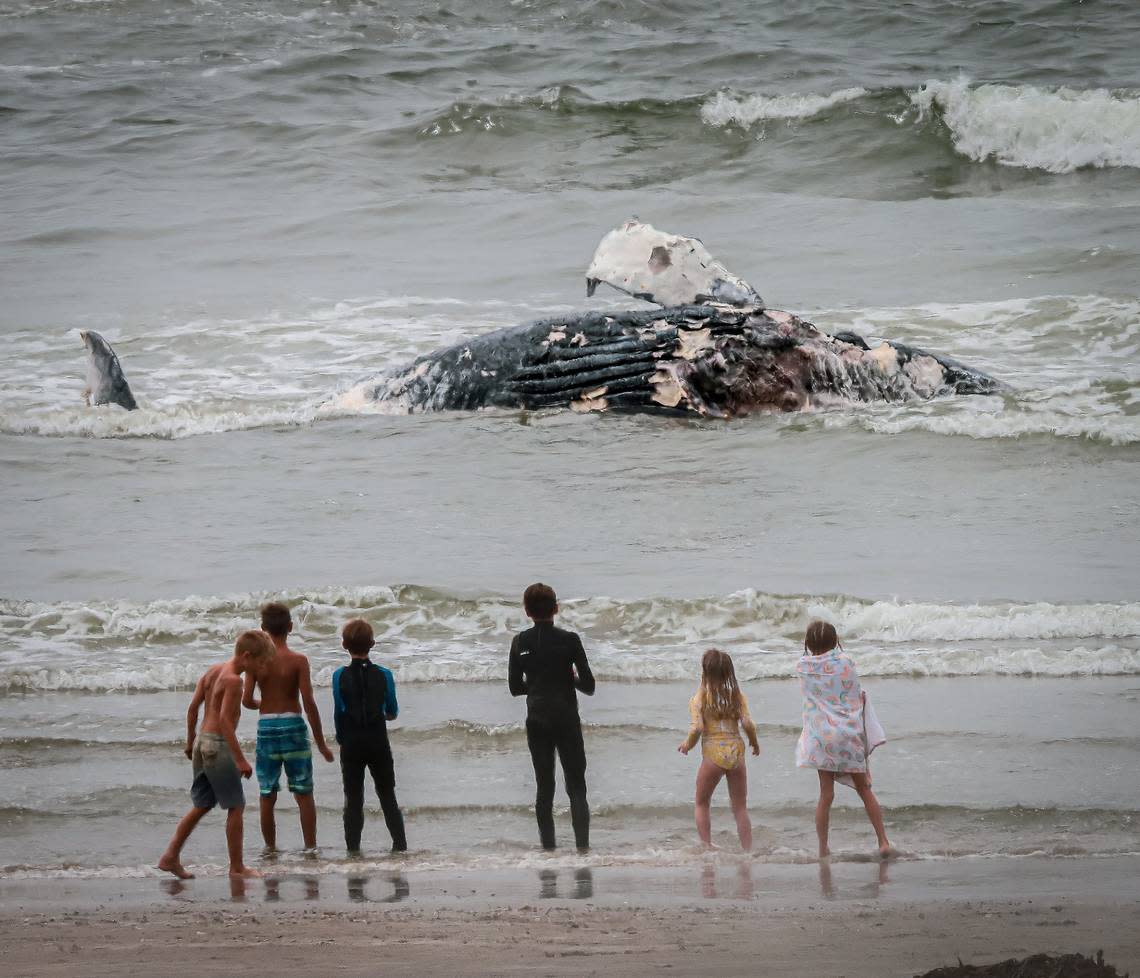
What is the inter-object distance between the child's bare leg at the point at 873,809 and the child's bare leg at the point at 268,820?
259 cm

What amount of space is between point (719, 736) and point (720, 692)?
0.64 ft

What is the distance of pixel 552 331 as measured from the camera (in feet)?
42.6

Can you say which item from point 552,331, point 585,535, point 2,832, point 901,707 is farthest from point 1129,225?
point 2,832

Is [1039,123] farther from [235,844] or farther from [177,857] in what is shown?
[177,857]

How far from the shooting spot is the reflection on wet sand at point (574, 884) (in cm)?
535

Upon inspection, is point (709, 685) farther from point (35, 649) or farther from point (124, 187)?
point (124, 187)

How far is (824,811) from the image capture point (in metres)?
6.09

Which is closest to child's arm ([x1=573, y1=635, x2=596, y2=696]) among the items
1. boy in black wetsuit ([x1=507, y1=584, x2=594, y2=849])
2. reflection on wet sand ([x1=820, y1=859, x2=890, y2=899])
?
boy in black wetsuit ([x1=507, y1=584, x2=594, y2=849])

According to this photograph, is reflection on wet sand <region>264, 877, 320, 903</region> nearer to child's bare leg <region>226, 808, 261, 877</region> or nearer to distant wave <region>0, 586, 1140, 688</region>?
child's bare leg <region>226, 808, 261, 877</region>

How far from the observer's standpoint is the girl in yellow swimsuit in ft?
20.7

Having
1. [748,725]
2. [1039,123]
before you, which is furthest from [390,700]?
[1039,123]

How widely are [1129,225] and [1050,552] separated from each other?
10610mm

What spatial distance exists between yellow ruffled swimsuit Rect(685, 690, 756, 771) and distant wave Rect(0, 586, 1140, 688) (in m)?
1.63

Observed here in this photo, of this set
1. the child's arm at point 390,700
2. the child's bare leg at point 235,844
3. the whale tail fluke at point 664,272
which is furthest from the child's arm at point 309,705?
the whale tail fluke at point 664,272
